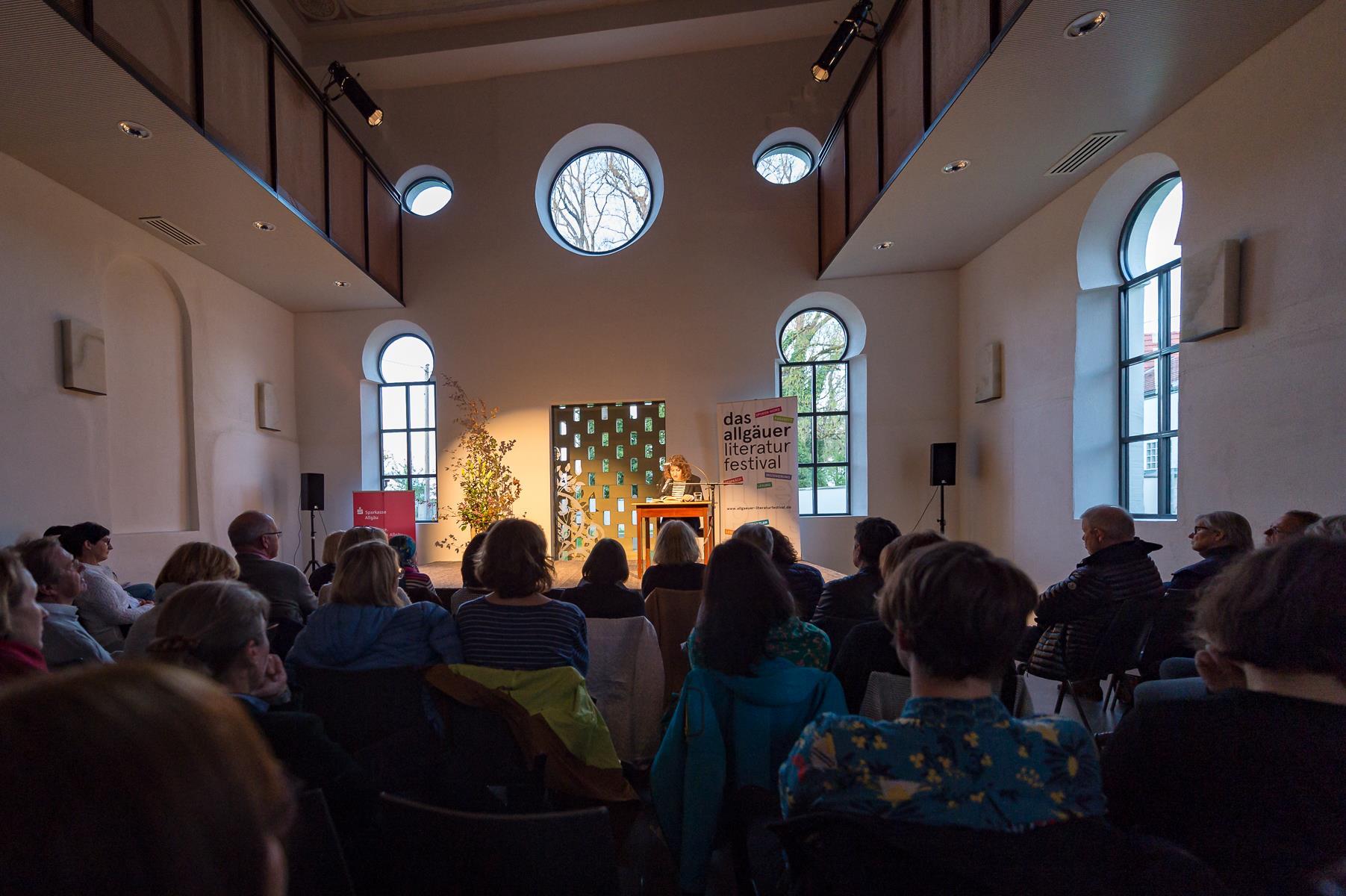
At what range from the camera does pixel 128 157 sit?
15.0 feet

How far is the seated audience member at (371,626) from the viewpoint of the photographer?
1992 mm

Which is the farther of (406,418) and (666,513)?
(406,418)

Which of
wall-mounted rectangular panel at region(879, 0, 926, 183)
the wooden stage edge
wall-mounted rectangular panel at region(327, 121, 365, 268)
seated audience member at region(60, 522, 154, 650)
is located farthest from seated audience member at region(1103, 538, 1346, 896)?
wall-mounted rectangular panel at region(327, 121, 365, 268)

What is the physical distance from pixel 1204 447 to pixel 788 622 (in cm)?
368

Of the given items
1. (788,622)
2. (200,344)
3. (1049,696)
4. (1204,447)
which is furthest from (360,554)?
(200,344)

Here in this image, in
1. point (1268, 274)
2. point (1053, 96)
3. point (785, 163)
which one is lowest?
point (1268, 274)

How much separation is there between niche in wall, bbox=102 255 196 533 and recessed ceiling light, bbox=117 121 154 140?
1883mm

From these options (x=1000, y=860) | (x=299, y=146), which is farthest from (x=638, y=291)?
(x=1000, y=860)

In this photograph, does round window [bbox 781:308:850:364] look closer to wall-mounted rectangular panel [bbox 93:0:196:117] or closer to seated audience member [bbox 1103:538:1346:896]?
wall-mounted rectangular panel [bbox 93:0:196:117]

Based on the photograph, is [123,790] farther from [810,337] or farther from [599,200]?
[599,200]

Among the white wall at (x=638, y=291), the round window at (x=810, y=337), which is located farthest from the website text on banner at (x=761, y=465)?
the round window at (x=810, y=337)

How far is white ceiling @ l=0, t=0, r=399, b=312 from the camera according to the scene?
357 cm

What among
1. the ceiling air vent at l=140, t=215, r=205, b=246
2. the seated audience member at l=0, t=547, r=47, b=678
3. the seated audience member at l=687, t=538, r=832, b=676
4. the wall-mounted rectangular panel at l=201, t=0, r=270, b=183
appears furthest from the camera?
the ceiling air vent at l=140, t=215, r=205, b=246

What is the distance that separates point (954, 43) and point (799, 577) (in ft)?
11.7
